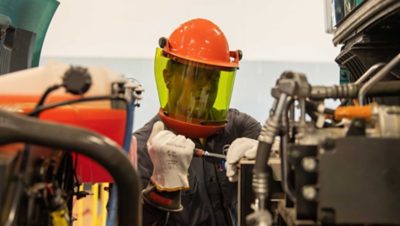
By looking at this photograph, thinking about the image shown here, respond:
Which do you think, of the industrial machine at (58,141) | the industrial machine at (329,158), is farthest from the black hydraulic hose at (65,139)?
the industrial machine at (329,158)

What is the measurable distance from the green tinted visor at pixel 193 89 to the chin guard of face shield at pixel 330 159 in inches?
38.0

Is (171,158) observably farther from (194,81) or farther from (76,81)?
(76,81)

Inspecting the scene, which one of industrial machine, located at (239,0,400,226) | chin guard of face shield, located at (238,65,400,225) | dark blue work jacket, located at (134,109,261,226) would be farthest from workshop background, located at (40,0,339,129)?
chin guard of face shield, located at (238,65,400,225)

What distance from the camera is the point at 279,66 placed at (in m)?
3.31

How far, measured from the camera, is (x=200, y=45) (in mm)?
1806

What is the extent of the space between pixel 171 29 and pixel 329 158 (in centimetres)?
279

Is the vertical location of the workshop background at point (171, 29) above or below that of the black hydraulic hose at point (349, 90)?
above

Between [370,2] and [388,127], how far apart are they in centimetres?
72

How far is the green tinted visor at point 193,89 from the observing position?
1.71 meters

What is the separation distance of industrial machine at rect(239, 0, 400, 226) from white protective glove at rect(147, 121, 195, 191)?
48 cm

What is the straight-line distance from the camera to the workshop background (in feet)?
10.7

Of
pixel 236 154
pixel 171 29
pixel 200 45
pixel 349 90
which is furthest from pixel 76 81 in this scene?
pixel 171 29

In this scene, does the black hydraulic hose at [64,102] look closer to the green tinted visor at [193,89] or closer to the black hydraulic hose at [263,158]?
the black hydraulic hose at [263,158]

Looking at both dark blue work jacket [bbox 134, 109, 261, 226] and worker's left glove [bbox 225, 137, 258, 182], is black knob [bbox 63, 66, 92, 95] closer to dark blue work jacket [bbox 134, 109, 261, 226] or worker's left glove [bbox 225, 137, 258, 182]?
worker's left glove [bbox 225, 137, 258, 182]
